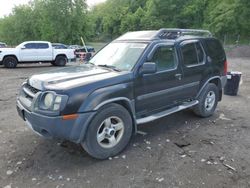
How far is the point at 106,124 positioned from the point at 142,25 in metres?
52.6

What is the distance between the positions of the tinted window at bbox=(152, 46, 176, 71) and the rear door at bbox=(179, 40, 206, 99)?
247mm

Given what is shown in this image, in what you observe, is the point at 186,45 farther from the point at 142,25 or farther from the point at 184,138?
the point at 142,25

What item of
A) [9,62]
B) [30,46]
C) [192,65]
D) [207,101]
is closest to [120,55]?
[192,65]

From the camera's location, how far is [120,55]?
463 cm

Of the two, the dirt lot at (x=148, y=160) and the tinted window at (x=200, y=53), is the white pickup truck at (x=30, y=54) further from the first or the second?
the tinted window at (x=200, y=53)

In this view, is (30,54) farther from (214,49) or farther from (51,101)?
(51,101)

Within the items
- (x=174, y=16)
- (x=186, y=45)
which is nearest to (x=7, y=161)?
(x=186, y=45)

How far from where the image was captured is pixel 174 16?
50844mm

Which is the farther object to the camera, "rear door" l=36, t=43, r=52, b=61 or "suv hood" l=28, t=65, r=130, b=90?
"rear door" l=36, t=43, r=52, b=61

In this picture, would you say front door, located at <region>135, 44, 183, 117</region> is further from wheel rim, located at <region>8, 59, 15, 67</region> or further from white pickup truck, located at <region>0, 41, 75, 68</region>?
wheel rim, located at <region>8, 59, 15, 67</region>

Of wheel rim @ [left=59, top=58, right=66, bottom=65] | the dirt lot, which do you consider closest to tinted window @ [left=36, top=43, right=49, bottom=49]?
wheel rim @ [left=59, top=58, right=66, bottom=65]

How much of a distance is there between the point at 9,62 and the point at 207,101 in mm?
13498

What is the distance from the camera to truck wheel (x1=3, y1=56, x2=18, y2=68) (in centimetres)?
1581

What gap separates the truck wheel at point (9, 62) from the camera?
51.9 ft
